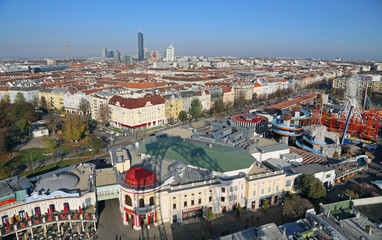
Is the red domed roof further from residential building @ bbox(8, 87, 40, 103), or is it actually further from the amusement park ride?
residential building @ bbox(8, 87, 40, 103)

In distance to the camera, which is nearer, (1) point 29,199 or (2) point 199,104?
(1) point 29,199

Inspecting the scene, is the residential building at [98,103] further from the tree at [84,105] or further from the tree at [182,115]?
the tree at [182,115]

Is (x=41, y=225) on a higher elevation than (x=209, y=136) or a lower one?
lower

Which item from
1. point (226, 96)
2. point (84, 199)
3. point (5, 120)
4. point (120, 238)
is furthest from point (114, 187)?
point (226, 96)

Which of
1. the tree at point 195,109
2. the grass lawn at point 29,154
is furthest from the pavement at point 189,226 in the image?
the tree at point 195,109

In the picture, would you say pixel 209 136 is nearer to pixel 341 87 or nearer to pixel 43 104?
pixel 43 104

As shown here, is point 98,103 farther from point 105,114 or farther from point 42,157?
point 42,157
